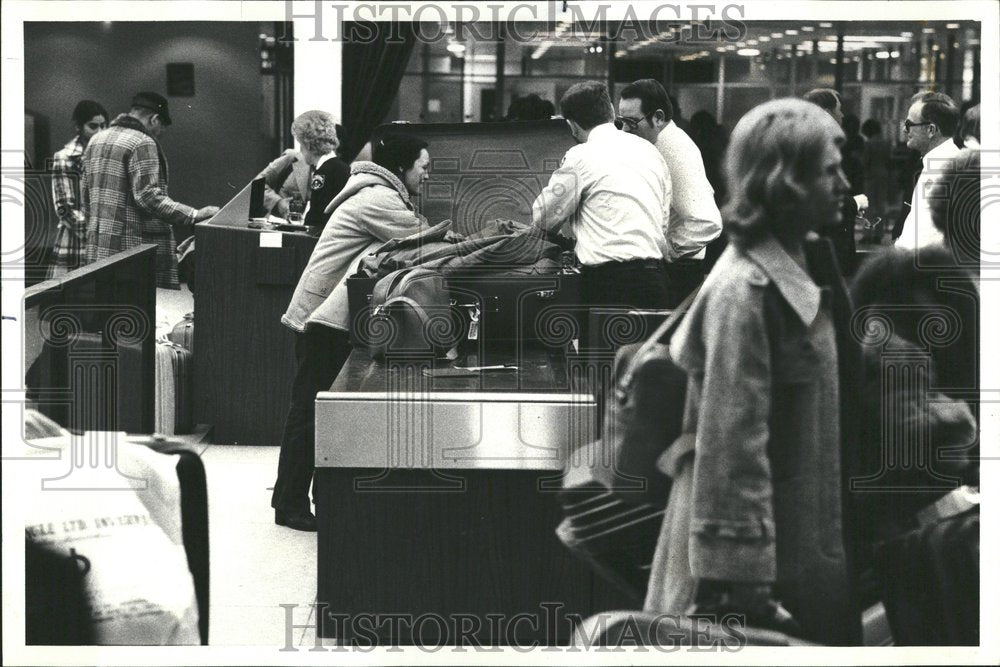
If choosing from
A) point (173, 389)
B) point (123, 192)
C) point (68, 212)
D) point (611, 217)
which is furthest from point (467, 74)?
point (611, 217)

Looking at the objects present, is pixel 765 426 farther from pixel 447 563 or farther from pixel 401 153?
pixel 401 153

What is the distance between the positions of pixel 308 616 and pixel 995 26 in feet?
8.77

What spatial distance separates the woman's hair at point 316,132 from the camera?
6504 mm

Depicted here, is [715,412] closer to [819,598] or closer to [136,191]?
[819,598]

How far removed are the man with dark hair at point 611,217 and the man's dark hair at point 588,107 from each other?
0.64ft

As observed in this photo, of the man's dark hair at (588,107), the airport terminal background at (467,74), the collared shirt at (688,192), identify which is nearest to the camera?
the man's dark hair at (588,107)

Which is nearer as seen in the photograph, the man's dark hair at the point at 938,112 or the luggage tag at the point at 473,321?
the luggage tag at the point at 473,321

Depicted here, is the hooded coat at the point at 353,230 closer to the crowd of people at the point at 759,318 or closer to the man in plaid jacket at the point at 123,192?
the crowd of people at the point at 759,318

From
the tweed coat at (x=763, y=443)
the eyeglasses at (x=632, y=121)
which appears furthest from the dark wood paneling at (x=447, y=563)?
the eyeglasses at (x=632, y=121)

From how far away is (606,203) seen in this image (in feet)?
14.8

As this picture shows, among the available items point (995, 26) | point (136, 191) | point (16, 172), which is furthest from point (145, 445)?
point (136, 191)

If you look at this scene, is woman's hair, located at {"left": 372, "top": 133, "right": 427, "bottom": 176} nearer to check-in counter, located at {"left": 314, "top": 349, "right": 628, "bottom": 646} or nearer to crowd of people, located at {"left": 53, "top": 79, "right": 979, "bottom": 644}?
crowd of people, located at {"left": 53, "top": 79, "right": 979, "bottom": 644}

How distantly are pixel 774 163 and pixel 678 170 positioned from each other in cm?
272

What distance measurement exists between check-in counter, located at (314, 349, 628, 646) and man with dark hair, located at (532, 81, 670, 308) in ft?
2.93
